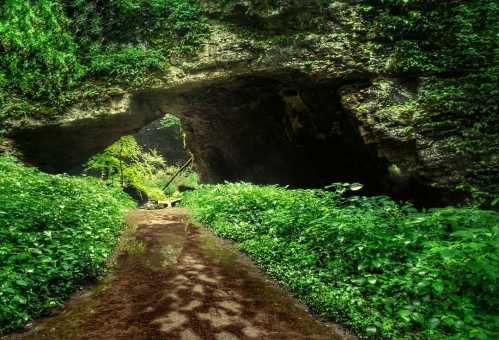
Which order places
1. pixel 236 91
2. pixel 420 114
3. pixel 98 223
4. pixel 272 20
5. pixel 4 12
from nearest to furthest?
pixel 4 12, pixel 98 223, pixel 420 114, pixel 272 20, pixel 236 91

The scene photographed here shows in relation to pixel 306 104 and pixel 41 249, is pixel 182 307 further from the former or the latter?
pixel 306 104

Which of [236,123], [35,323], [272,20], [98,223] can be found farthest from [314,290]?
[236,123]

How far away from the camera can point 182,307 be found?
15.4 feet

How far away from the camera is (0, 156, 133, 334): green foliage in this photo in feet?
13.4

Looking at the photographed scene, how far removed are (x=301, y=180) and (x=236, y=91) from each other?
5.38 m

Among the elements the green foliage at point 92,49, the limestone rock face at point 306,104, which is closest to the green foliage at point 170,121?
the limestone rock face at point 306,104

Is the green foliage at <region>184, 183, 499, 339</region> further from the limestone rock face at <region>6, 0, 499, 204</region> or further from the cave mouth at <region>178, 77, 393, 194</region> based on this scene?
the cave mouth at <region>178, 77, 393, 194</region>

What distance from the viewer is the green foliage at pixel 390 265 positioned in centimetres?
373

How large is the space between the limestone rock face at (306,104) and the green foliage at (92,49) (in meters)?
0.67

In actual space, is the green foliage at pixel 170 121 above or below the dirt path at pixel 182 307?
above

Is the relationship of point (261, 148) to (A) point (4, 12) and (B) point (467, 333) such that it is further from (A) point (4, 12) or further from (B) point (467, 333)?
(B) point (467, 333)

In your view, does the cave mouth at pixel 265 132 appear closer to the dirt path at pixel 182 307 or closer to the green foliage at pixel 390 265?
the green foliage at pixel 390 265

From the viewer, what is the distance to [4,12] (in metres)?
6.12

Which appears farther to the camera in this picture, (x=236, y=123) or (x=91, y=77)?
(x=236, y=123)
